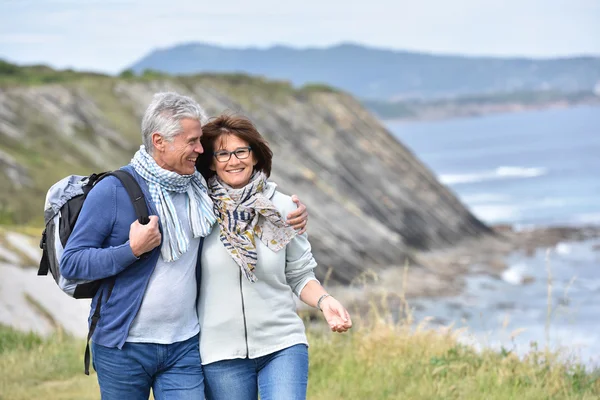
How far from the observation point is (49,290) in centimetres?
1300

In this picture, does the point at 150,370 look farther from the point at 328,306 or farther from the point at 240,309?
the point at 328,306

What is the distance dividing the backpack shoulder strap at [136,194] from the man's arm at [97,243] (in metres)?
0.06

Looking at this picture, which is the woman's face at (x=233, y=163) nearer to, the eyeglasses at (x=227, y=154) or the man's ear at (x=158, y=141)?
the eyeglasses at (x=227, y=154)

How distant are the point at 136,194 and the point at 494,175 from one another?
318ft

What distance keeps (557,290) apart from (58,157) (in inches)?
804

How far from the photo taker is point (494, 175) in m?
97.7

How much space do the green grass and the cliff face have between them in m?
17.6

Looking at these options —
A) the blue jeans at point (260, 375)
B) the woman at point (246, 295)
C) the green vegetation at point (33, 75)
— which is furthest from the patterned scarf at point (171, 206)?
the green vegetation at point (33, 75)

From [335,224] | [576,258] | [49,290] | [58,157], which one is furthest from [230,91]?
[49,290]

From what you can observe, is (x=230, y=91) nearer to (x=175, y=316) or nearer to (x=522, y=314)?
(x=522, y=314)

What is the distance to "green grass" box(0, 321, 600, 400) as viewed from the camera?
583 cm


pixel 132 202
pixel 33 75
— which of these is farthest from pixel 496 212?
pixel 132 202

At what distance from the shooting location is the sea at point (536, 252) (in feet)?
55.7

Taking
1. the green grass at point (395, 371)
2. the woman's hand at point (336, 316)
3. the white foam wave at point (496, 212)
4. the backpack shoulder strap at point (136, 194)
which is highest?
the white foam wave at point (496, 212)
